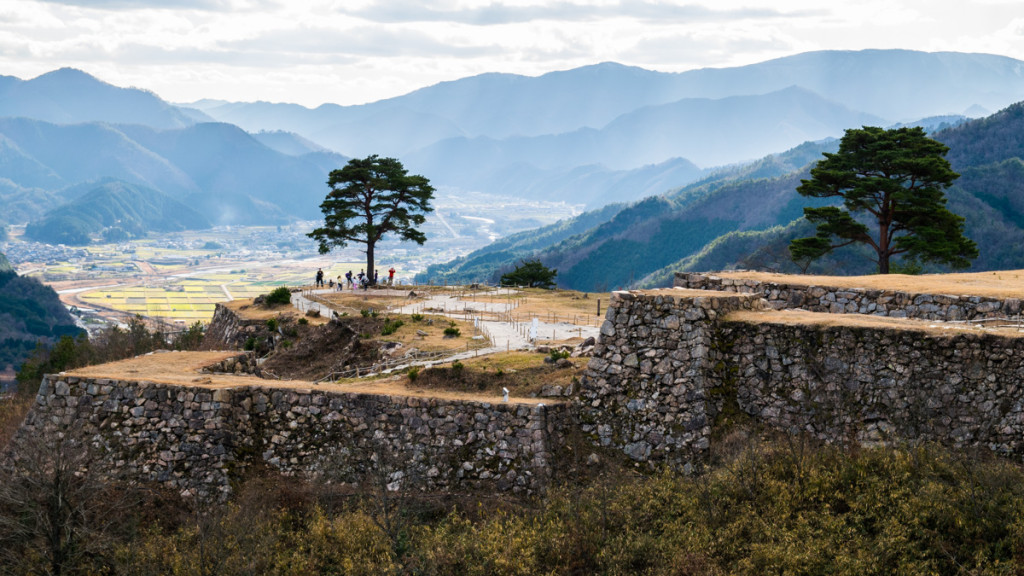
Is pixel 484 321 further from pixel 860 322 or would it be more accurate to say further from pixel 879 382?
pixel 879 382

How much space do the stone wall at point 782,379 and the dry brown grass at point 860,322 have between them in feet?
0.38

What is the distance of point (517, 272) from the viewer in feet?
254

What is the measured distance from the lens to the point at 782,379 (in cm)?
2011

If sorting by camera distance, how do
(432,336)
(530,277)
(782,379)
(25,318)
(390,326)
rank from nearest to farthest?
(782,379) < (432,336) < (390,326) < (530,277) < (25,318)

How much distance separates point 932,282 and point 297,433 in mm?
20362

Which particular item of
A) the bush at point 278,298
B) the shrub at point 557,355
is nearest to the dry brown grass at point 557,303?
the bush at point 278,298

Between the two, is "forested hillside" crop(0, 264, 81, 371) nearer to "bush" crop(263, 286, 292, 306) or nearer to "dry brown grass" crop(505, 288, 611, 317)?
"bush" crop(263, 286, 292, 306)

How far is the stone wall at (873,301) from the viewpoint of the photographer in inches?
880

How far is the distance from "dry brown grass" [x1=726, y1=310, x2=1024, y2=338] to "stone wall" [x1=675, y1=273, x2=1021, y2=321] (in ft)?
8.58

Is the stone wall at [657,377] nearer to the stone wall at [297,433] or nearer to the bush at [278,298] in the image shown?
the stone wall at [297,433]

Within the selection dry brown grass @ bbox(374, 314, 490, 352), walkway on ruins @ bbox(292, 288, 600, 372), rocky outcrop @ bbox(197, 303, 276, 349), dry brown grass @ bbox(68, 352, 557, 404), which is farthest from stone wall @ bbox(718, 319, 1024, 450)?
rocky outcrop @ bbox(197, 303, 276, 349)

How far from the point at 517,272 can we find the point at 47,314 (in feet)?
434

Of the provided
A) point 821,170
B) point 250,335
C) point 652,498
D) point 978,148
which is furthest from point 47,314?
point 978,148

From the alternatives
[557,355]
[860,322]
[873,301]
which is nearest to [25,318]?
[557,355]
